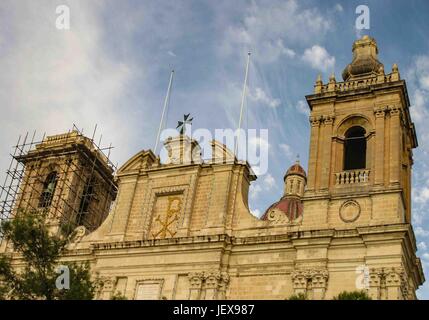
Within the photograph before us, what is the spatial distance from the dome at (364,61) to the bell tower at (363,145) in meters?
0.04

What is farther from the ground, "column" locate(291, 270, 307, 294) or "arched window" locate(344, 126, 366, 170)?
"arched window" locate(344, 126, 366, 170)

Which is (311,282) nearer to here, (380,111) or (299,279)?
(299,279)

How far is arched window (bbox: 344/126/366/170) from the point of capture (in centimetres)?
2685

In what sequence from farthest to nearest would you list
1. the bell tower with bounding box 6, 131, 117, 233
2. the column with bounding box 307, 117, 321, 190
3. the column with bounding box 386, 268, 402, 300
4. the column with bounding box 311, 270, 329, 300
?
the bell tower with bounding box 6, 131, 117, 233, the column with bounding box 307, 117, 321, 190, the column with bounding box 311, 270, 329, 300, the column with bounding box 386, 268, 402, 300

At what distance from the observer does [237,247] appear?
1000 inches

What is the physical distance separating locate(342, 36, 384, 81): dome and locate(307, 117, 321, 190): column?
3.00m

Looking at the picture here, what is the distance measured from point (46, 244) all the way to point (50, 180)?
14.9 m

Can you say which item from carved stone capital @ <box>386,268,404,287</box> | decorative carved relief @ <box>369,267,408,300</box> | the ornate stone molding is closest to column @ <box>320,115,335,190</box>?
the ornate stone molding

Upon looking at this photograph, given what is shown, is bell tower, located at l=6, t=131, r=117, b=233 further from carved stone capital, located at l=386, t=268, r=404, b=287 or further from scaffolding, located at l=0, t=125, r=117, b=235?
carved stone capital, located at l=386, t=268, r=404, b=287

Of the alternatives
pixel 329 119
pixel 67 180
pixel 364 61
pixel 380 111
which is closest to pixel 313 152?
pixel 329 119

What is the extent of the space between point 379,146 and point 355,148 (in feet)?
6.36

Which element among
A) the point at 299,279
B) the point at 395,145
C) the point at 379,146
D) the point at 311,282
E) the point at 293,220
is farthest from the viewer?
the point at 293,220

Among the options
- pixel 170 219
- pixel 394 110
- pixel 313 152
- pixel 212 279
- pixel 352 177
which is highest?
pixel 394 110

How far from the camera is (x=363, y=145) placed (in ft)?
88.7
